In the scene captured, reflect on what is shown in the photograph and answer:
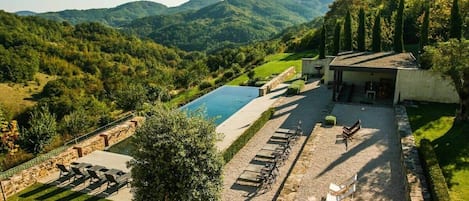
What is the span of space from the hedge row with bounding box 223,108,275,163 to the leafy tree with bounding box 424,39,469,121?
892cm

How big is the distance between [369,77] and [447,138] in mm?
11549

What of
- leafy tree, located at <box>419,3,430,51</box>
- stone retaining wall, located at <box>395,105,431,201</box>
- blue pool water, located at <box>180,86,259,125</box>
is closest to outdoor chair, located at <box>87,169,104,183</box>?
stone retaining wall, located at <box>395,105,431,201</box>

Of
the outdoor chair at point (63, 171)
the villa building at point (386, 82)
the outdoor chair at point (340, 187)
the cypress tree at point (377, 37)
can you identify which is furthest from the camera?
the cypress tree at point (377, 37)

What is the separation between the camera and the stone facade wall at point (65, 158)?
41.5 feet

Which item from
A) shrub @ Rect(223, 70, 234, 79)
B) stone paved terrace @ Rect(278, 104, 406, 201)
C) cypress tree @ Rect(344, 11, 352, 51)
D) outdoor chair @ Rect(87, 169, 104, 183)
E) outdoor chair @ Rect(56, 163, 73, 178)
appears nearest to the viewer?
stone paved terrace @ Rect(278, 104, 406, 201)

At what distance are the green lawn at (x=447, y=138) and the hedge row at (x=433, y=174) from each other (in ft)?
2.50

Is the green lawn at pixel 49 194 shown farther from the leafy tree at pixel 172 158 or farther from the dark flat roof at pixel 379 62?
the dark flat roof at pixel 379 62

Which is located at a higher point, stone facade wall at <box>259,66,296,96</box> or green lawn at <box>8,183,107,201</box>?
stone facade wall at <box>259,66,296,96</box>

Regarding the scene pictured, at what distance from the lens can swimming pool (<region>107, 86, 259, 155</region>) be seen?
997 inches

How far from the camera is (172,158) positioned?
809 centimetres

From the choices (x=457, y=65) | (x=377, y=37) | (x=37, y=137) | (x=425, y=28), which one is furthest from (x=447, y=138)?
(x=37, y=137)

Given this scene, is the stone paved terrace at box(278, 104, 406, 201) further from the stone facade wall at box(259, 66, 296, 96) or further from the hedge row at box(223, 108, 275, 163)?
the stone facade wall at box(259, 66, 296, 96)

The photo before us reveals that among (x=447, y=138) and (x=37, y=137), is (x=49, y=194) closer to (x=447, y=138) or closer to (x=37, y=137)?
(x=37, y=137)

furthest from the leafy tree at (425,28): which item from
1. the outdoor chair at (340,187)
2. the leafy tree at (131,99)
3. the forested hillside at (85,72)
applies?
the leafy tree at (131,99)
